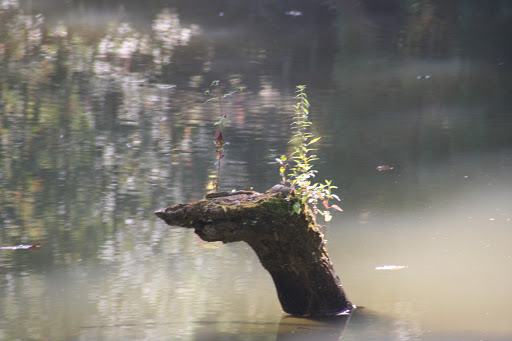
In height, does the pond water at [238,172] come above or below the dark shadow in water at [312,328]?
above

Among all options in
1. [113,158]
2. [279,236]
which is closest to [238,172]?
[113,158]

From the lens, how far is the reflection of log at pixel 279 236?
3414 millimetres

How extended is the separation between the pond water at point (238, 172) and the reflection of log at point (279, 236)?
0.51 ft

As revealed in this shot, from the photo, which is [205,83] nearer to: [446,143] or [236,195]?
[446,143]

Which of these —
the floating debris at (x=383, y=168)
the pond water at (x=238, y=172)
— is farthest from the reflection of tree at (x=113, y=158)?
the floating debris at (x=383, y=168)

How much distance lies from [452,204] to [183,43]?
820 centimetres

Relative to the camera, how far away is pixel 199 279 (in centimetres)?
416

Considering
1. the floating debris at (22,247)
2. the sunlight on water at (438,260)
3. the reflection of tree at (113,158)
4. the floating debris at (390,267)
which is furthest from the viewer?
the floating debris at (22,247)

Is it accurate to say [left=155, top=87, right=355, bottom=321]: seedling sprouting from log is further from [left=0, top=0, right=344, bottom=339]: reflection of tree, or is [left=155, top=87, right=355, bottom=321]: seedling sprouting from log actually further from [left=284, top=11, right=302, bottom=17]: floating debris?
[left=284, top=11, right=302, bottom=17]: floating debris

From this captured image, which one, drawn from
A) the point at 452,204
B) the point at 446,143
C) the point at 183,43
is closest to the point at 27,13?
the point at 183,43

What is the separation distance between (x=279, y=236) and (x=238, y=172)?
2.76 m

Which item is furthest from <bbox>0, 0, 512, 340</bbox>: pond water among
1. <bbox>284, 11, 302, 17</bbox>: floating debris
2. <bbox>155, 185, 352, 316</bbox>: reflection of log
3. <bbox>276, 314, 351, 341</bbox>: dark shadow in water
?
<bbox>284, 11, 302, 17</bbox>: floating debris

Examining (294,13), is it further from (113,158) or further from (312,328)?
(312,328)

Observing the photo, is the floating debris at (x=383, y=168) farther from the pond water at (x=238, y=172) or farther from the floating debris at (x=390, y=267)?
the floating debris at (x=390, y=267)
